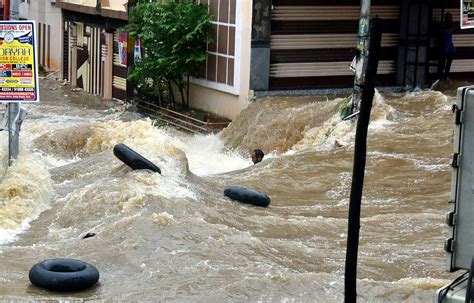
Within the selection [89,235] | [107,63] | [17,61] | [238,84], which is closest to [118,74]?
[107,63]

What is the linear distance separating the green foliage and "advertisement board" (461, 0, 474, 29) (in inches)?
516

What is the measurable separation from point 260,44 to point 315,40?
71.4 inches

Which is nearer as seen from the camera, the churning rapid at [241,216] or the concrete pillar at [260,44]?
the churning rapid at [241,216]

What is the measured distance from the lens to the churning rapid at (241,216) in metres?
10.2

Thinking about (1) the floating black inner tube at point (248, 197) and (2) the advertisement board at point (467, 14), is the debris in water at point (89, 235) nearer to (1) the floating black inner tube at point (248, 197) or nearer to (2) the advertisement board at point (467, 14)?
(1) the floating black inner tube at point (248, 197)

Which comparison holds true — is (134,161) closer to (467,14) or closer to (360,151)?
(467,14)

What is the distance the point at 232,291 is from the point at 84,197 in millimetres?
4130

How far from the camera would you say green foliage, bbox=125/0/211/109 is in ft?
81.1

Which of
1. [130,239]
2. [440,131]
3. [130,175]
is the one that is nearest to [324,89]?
[440,131]

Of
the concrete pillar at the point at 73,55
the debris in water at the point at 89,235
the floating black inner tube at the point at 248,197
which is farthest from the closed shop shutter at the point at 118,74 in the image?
the debris in water at the point at 89,235

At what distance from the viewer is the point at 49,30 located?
38812 mm

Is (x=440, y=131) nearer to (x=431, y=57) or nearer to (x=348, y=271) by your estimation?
(x=431, y=57)

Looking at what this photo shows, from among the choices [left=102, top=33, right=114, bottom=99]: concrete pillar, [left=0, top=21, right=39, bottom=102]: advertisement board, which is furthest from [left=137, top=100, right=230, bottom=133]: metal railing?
[left=0, top=21, right=39, bottom=102]: advertisement board

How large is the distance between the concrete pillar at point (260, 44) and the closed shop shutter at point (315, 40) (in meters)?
0.30
